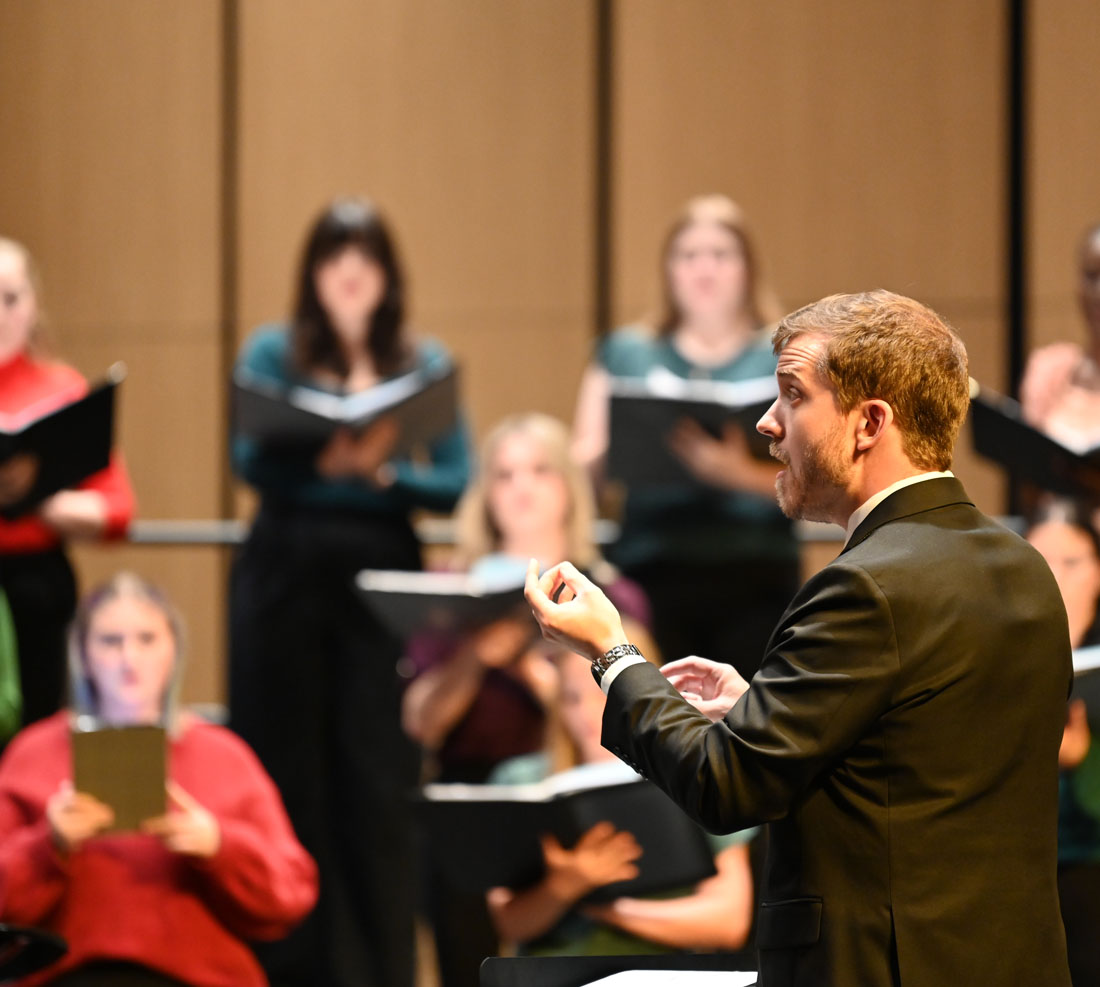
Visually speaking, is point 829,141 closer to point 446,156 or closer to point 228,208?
point 446,156

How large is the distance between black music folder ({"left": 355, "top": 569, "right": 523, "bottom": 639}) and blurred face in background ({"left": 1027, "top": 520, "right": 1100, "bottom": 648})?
1034 millimetres

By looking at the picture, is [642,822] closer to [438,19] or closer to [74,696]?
[74,696]

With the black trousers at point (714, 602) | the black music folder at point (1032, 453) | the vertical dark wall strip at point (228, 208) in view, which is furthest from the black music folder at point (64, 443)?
the vertical dark wall strip at point (228, 208)

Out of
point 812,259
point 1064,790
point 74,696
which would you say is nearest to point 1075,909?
point 1064,790

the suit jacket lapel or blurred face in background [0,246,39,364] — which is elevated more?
blurred face in background [0,246,39,364]

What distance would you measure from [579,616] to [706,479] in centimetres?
191

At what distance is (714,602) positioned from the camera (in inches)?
134

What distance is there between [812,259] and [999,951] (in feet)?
12.0

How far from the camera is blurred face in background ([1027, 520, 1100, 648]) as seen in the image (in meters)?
3.21

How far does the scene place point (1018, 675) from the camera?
55.0 inches

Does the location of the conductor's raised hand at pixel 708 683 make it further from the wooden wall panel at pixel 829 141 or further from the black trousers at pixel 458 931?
the wooden wall panel at pixel 829 141

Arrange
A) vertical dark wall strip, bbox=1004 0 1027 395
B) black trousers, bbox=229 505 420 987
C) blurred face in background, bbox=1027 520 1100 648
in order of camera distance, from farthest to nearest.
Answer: vertical dark wall strip, bbox=1004 0 1027 395, black trousers, bbox=229 505 420 987, blurred face in background, bbox=1027 520 1100 648

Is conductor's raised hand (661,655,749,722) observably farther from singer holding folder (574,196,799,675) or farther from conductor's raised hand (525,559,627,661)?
singer holding folder (574,196,799,675)

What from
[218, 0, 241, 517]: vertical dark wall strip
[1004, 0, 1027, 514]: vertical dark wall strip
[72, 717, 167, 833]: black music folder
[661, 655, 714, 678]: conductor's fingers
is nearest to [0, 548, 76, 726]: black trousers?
[72, 717, 167, 833]: black music folder
